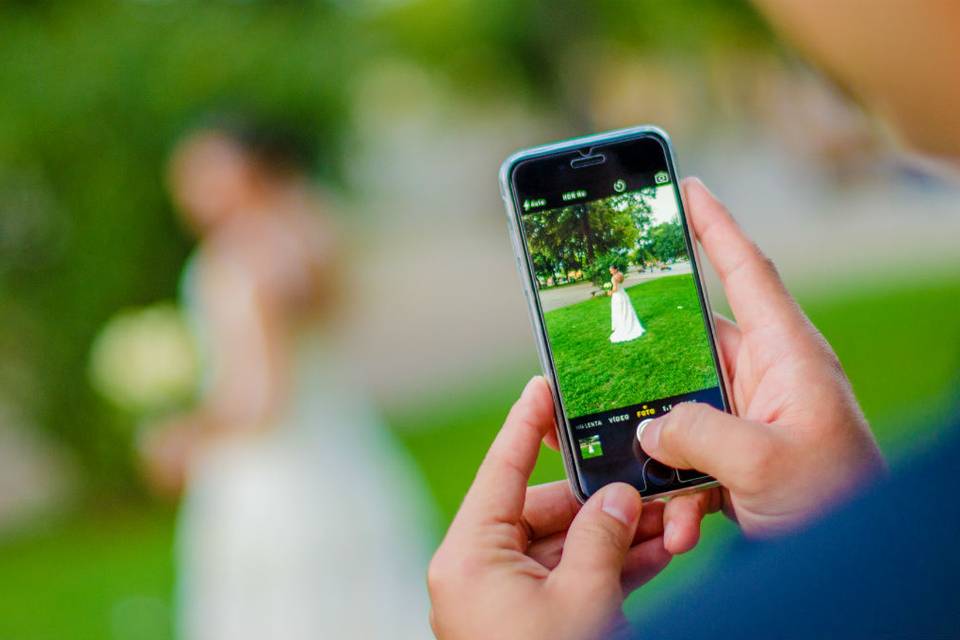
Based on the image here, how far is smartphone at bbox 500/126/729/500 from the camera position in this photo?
124cm

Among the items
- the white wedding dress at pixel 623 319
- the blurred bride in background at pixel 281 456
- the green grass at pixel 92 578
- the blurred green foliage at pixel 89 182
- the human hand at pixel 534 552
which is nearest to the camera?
the human hand at pixel 534 552

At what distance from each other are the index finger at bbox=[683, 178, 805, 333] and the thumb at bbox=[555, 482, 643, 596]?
0.24 m

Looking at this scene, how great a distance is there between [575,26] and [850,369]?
5595 millimetres

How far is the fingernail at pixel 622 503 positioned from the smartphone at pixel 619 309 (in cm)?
10

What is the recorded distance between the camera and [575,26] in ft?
34.1

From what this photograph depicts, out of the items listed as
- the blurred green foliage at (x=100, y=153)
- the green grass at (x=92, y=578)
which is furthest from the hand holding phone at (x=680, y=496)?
the blurred green foliage at (x=100, y=153)

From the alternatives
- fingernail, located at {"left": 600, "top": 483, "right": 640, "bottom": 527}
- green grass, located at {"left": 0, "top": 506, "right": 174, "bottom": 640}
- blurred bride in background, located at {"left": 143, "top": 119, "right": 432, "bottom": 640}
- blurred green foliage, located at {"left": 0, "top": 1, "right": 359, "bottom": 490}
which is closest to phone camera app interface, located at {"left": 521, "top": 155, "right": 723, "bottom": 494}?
fingernail, located at {"left": 600, "top": 483, "right": 640, "bottom": 527}

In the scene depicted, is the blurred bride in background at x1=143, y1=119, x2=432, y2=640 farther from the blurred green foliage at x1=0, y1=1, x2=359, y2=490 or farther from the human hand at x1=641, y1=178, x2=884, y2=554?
the blurred green foliage at x1=0, y1=1, x2=359, y2=490

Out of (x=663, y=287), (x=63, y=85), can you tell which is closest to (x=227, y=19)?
(x=63, y=85)

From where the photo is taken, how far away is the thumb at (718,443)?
988 millimetres

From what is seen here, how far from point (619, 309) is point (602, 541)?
34cm

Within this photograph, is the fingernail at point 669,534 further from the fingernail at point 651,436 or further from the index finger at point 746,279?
the index finger at point 746,279

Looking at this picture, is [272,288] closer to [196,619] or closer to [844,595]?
[196,619]

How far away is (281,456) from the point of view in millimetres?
3369
